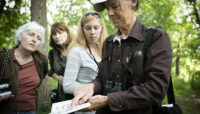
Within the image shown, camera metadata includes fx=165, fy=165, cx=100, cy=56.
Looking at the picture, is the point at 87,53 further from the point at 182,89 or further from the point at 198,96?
the point at 182,89

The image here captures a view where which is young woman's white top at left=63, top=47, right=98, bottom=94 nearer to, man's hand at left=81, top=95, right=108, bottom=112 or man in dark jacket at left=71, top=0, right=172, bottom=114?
man in dark jacket at left=71, top=0, right=172, bottom=114

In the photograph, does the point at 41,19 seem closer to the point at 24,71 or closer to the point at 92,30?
the point at 24,71

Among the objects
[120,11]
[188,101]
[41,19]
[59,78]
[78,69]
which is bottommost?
[188,101]

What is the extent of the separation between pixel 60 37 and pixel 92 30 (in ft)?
4.28

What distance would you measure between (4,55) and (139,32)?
217 cm

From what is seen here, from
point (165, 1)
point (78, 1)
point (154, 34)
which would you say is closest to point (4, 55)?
point (154, 34)

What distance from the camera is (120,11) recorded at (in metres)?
1.47

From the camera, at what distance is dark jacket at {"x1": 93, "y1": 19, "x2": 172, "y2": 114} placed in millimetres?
1236

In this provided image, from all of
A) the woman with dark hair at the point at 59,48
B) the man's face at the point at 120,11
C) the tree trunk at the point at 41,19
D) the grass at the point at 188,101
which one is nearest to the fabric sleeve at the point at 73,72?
the man's face at the point at 120,11

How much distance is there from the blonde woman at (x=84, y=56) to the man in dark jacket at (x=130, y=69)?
69cm

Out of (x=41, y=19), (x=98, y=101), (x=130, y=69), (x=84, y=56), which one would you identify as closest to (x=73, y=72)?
(x=84, y=56)

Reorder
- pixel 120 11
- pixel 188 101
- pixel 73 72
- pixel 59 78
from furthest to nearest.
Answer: pixel 188 101 → pixel 59 78 → pixel 73 72 → pixel 120 11

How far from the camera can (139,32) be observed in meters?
1.45

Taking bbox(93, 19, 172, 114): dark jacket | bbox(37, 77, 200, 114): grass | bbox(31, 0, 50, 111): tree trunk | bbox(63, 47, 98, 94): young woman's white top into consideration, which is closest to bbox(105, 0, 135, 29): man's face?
bbox(93, 19, 172, 114): dark jacket
